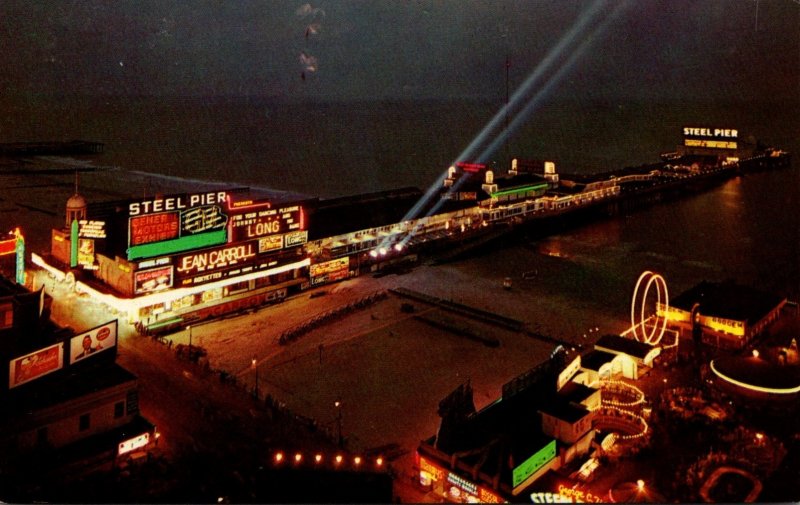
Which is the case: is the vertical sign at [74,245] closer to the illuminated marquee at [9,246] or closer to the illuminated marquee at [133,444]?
the illuminated marquee at [9,246]

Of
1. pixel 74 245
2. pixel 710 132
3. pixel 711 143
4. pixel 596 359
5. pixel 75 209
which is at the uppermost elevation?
pixel 710 132

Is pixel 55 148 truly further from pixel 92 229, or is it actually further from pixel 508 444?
pixel 508 444

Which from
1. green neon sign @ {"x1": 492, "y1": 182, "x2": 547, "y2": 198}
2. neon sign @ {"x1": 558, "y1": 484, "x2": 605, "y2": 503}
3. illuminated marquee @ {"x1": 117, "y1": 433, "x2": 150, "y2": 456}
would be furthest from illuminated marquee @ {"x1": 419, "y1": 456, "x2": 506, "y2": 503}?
green neon sign @ {"x1": 492, "y1": 182, "x2": 547, "y2": 198}

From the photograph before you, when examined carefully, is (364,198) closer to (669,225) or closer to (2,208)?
(669,225)

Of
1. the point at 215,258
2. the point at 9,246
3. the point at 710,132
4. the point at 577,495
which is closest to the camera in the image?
the point at 577,495

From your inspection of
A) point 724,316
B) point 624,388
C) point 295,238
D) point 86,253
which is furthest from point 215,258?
point 724,316

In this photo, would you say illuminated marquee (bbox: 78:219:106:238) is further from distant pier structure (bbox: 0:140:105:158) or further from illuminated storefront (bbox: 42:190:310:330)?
distant pier structure (bbox: 0:140:105:158)
